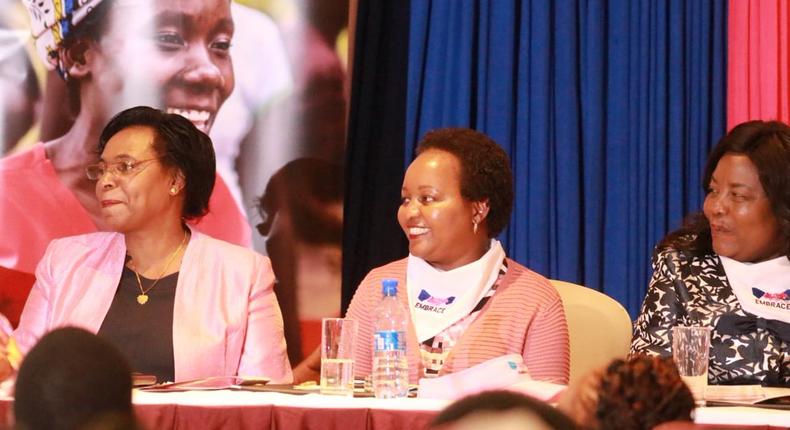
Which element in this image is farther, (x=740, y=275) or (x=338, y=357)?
(x=740, y=275)

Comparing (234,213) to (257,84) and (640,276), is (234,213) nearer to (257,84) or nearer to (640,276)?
(257,84)

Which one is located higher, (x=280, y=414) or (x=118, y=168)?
(x=118, y=168)

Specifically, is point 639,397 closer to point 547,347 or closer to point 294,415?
point 294,415

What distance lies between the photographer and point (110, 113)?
469 centimetres

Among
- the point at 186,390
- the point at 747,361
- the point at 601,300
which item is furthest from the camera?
the point at 601,300

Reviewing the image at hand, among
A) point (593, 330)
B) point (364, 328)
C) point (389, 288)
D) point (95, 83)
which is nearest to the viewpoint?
point (389, 288)

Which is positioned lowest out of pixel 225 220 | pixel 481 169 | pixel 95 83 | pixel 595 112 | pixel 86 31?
pixel 225 220

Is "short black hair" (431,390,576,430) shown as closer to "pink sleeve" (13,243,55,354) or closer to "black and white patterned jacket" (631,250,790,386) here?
"black and white patterned jacket" (631,250,790,386)

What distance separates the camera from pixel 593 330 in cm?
376

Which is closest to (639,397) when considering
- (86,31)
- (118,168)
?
(118,168)

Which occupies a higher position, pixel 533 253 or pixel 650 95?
pixel 650 95

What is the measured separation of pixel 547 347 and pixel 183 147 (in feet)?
4.29

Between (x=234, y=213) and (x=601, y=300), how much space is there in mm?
1652

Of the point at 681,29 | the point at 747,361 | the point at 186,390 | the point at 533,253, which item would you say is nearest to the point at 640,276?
the point at 533,253
